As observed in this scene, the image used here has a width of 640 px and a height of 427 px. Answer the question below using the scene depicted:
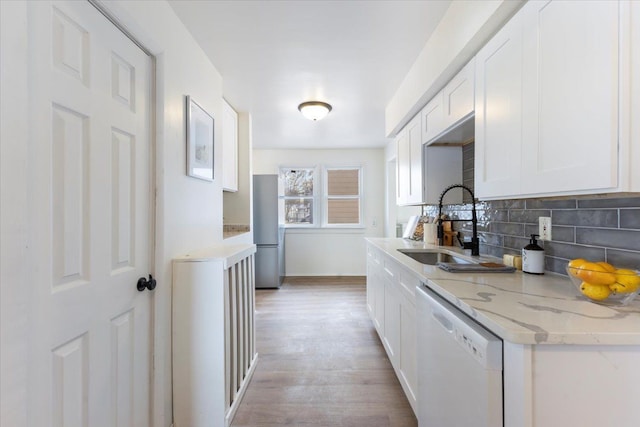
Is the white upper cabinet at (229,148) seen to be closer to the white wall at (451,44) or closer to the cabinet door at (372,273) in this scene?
the cabinet door at (372,273)

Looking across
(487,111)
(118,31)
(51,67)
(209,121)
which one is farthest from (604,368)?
(209,121)

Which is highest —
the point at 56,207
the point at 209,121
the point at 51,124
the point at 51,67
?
the point at 209,121

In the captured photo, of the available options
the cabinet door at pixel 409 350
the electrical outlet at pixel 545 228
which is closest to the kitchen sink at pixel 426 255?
the cabinet door at pixel 409 350

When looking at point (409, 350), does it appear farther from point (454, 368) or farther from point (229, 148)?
point (229, 148)

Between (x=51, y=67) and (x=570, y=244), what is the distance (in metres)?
2.14

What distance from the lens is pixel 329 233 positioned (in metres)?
5.21

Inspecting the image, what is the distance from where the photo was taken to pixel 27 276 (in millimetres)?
815

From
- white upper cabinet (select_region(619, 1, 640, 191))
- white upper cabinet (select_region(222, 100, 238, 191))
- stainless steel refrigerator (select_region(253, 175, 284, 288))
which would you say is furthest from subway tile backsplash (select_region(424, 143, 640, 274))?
stainless steel refrigerator (select_region(253, 175, 284, 288))

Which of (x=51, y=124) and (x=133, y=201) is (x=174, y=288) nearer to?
(x=133, y=201)

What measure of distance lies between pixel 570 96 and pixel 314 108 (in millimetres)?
2314

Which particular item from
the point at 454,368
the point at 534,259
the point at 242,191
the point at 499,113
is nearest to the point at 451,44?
the point at 499,113

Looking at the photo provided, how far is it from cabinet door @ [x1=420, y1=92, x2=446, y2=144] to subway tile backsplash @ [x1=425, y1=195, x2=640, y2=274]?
658mm

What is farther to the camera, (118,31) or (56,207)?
(118,31)

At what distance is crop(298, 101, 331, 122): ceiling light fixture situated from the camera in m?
2.93
